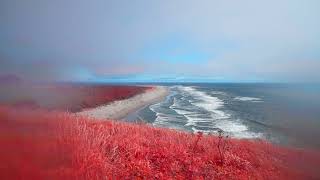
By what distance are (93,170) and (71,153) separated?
3.22ft

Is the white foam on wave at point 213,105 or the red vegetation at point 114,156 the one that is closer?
the red vegetation at point 114,156

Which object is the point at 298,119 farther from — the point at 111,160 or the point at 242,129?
the point at 111,160

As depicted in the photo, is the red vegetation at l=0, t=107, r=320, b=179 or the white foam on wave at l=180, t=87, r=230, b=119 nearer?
the red vegetation at l=0, t=107, r=320, b=179

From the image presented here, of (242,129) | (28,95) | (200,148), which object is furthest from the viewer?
(242,129)

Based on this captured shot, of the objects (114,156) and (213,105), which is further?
(213,105)

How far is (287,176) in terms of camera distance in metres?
11.0

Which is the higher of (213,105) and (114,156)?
(114,156)

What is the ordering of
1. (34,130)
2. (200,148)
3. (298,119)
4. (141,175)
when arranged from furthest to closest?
1. (298,119)
2. (200,148)
3. (141,175)
4. (34,130)

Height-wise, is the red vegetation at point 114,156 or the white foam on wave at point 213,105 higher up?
the red vegetation at point 114,156

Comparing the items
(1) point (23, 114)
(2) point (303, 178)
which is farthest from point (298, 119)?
(1) point (23, 114)

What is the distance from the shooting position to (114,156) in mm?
9141

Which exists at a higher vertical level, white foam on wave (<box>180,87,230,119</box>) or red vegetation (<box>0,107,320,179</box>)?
red vegetation (<box>0,107,320,179</box>)

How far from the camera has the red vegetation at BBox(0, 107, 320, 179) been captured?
196 inches

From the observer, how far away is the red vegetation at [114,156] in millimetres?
4977
